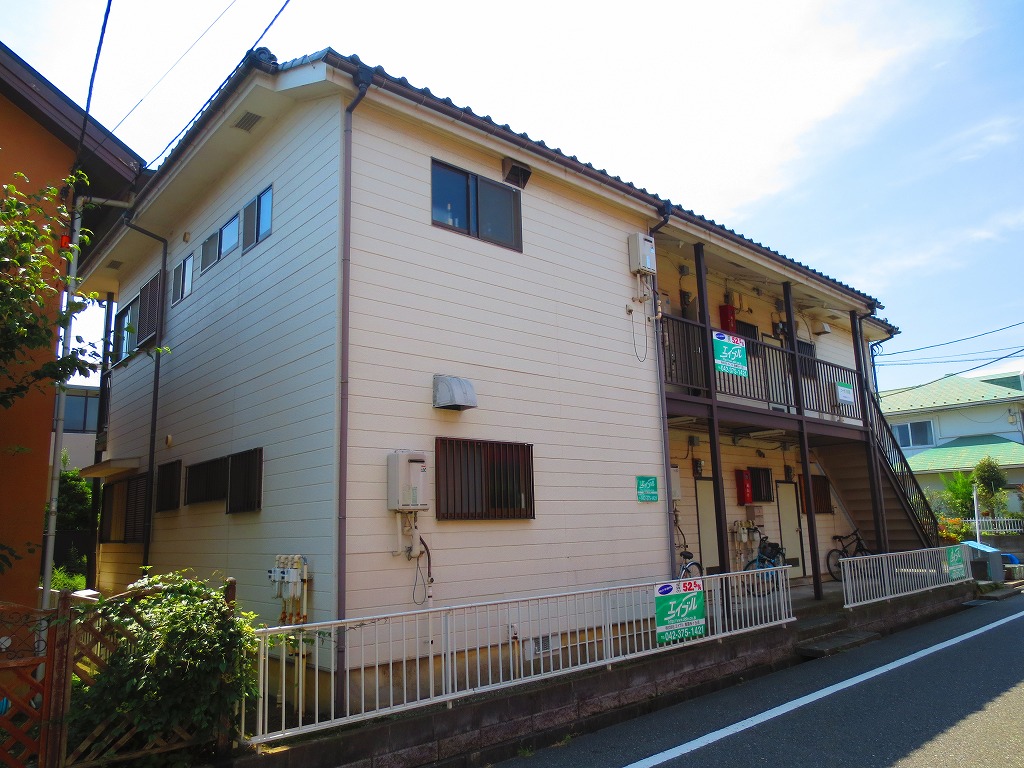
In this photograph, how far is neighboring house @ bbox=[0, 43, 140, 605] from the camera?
721 cm

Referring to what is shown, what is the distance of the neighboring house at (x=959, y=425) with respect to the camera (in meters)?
25.6

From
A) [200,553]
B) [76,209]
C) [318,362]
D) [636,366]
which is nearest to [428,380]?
[318,362]

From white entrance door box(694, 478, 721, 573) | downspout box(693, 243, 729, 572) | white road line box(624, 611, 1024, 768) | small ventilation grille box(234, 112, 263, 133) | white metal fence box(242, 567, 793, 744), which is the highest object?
small ventilation grille box(234, 112, 263, 133)

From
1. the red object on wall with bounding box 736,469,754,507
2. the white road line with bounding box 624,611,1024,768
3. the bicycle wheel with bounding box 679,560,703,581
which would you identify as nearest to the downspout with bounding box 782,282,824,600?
the red object on wall with bounding box 736,469,754,507

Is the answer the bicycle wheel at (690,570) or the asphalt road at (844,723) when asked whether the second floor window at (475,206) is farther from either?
the bicycle wheel at (690,570)

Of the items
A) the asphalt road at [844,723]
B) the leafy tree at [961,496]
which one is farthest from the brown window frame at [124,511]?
the leafy tree at [961,496]

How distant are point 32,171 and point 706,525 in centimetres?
1085

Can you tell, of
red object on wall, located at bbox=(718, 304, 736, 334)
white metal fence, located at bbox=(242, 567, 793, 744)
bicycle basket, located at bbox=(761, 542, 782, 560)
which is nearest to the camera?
white metal fence, located at bbox=(242, 567, 793, 744)

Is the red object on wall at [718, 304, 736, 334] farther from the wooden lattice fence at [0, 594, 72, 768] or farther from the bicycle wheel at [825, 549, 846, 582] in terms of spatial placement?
the wooden lattice fence at [0, 594, 72, 768]

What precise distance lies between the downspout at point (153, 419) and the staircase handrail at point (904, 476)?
12.6m

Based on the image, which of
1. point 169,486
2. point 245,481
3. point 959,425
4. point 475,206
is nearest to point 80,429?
point 169,486

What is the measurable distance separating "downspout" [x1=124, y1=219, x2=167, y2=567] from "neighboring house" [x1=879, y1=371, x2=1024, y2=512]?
2561 centimetres

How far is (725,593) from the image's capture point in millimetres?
8070

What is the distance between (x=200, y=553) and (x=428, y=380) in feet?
13.8
